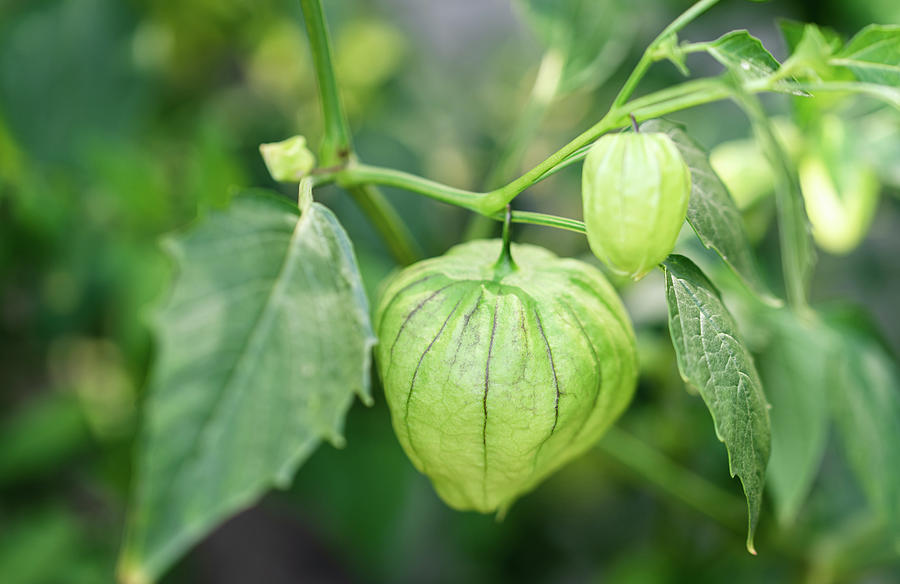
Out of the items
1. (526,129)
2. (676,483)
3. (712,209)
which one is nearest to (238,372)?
(712,209)

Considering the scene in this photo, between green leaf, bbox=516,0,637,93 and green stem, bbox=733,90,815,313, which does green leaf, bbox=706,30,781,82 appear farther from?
green leaf, bbox=516,0,637,93

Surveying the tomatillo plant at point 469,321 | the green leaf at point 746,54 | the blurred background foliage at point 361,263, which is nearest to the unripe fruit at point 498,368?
the tomatillo plant at point 469,321

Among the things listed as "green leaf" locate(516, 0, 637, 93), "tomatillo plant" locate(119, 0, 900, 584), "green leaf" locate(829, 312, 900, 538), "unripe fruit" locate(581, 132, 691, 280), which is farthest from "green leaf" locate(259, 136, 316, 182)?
"green leaf" locate(829, 312, 900, 538)

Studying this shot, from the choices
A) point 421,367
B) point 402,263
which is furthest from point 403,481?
point 421,367

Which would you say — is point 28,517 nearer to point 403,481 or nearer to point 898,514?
point 403,481

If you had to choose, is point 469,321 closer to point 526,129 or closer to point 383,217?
point 383,217

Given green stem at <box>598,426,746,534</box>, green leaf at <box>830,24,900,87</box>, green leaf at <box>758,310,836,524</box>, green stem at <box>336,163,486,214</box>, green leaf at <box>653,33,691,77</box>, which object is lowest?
green stem at <box>598,426,746,534</box>
